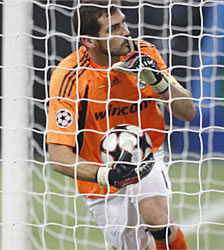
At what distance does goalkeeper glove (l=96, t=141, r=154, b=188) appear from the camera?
2.05m

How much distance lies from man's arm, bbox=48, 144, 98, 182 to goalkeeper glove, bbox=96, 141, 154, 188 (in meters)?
0.04

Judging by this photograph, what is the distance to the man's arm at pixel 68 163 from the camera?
2.12 meters

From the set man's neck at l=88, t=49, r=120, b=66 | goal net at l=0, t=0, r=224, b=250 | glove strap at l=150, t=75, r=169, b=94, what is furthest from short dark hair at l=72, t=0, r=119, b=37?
goal net at l=0, t=0, r=224, b=250

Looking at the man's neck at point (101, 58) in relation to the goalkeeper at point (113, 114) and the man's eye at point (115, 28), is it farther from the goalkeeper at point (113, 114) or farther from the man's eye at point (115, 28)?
the man's eye at point (115, 28)

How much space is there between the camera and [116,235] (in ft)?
8.22

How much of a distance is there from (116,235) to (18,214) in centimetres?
65

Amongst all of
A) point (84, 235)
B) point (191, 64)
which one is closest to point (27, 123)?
point (84, 235)

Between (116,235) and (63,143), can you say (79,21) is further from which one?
(116,235)

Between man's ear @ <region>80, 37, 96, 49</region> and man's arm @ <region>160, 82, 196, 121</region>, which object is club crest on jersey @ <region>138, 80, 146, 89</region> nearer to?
man's arm @ <region>160, 82, 196, 121</region>

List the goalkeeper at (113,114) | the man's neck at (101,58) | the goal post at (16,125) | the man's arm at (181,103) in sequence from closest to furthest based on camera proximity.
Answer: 1. the goal post at (16,125)
2. the goalkeeper at (113,114)
3. the man's arm at (181,103)
4. the man's neck at (101,58)

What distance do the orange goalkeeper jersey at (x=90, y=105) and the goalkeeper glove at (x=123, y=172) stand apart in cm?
15

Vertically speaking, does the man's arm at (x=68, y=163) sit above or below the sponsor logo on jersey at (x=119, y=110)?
below

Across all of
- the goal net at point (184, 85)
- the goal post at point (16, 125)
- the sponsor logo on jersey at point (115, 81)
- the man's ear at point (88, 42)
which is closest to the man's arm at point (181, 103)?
the sponsor logo on jersey at point (115, 81)

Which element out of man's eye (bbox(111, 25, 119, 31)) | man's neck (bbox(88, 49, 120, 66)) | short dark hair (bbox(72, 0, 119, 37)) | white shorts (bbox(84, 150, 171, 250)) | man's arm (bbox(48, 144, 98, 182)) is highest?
short dark hair (bbox(72, 0, 119, 37))
